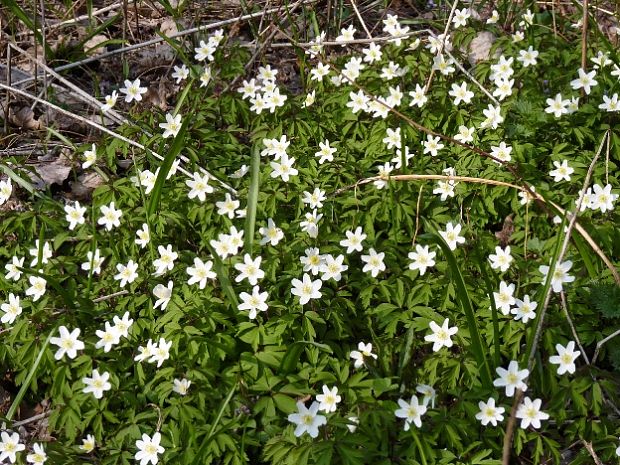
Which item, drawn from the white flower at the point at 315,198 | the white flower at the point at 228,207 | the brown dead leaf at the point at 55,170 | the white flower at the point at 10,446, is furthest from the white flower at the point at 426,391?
the brown dead leaf at the point at 55,170

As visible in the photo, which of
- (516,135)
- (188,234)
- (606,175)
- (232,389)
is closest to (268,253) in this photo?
(188,234)

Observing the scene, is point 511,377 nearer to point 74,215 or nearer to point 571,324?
point 571,324

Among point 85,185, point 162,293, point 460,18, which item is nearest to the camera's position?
point 162,293

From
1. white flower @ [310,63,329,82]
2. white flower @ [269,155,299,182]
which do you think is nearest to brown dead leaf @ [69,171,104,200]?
white flower @ [269,155,299,182]

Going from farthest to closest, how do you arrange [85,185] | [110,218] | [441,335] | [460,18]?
[460,18] → [85,185] → [110,218] → [441,335]

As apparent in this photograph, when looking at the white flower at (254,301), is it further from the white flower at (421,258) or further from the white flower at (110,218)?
the white flower at (110,218)

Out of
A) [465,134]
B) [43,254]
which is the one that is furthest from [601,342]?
[43,254]

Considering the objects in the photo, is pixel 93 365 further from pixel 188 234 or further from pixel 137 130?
pixel 137 130
